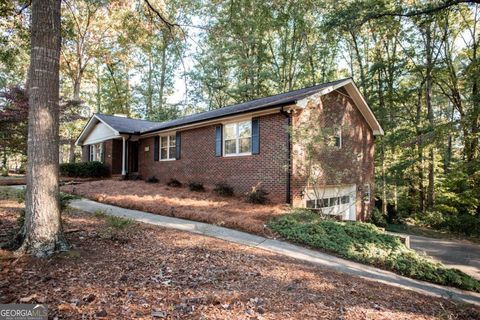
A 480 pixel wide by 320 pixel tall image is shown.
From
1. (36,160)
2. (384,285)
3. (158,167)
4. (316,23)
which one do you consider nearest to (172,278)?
(36,160)

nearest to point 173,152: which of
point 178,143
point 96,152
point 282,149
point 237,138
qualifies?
point 178,143

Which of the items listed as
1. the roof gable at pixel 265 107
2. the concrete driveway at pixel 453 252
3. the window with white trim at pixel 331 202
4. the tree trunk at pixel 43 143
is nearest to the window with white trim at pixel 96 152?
the roof gable at pixel 265 107

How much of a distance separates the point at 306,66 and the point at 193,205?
A: 1883cm

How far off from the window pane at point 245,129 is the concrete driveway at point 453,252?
738 cm

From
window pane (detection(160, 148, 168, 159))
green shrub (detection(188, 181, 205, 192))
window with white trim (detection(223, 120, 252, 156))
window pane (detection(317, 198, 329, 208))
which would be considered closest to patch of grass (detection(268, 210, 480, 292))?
window pane (detection(317, 198, 329, 208))

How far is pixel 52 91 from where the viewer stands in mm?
3963

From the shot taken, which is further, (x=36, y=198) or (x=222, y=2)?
(x=222, y=2)

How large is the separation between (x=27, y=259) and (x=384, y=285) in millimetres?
5397

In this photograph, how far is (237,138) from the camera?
37.9ft

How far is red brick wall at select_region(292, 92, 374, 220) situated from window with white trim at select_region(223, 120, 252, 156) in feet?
7.21

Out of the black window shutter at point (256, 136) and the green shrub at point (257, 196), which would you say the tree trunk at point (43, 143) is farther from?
the black window shutter at point (256, 136)

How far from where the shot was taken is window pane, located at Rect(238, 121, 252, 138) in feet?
36.6

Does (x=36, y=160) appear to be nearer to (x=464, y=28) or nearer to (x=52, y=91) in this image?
(x=52, y=91)

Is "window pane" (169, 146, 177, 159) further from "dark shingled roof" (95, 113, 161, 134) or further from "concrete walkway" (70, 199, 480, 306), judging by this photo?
"concrete walkway" (70, 199, 480, 306)
